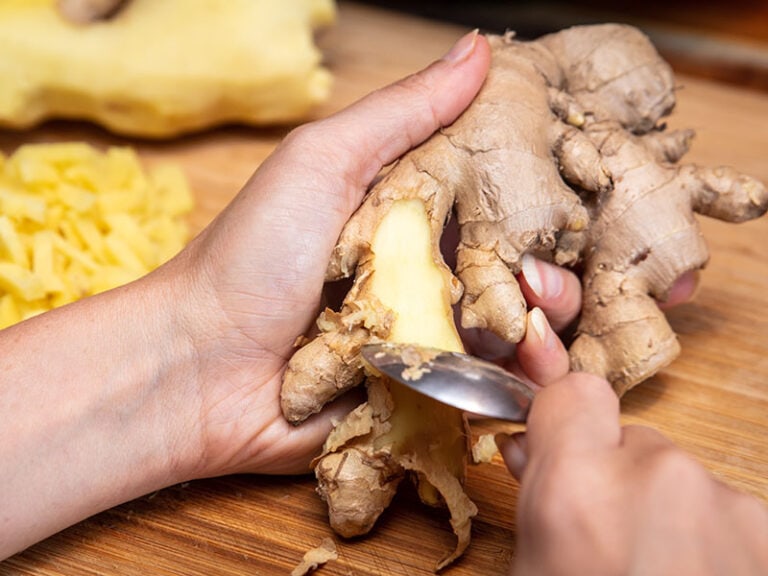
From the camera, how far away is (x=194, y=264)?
3.51 ft

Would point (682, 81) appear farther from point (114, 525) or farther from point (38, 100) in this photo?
point (114, 525)

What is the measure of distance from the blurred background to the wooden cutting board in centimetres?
40

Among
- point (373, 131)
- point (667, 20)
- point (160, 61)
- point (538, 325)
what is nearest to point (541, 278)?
point (538, 325)

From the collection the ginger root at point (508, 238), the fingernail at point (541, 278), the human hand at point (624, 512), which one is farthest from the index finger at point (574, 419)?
the fingernail at point (541, 278)

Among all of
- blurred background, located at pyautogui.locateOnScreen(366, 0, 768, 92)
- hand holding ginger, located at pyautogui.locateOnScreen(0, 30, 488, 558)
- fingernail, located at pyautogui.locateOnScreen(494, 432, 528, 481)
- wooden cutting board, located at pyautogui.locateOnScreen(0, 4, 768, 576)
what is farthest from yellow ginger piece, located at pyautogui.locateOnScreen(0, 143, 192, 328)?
blurred background, located at pyautogui.locateOnScreen(366, 0, 768, 92)

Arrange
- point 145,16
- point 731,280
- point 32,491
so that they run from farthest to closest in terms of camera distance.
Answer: point 145,16 < point 731,280 < point 32,491

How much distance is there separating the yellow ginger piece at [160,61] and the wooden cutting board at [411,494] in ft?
0.33

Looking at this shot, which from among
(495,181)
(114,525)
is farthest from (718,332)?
(114,525)

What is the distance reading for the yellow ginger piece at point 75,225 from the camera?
4.24 feet

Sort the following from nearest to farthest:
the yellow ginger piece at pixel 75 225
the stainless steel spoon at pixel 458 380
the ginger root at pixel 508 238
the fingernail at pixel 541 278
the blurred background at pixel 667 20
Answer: the stainless steel spoon at pixel 458 380 → the ginger root at pixel 508 238 → the fingernail at pixel 541 278 → the yellow ginger piece at pixel 75 225 → the blurred background at pixel 667 20

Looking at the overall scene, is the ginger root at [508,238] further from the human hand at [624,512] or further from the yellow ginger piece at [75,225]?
the yellow ginger piece at [75,225]

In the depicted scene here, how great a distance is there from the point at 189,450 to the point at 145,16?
1032mm

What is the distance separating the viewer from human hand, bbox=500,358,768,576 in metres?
0.67

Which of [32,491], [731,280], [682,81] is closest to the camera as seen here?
[32,491]
